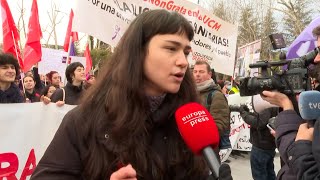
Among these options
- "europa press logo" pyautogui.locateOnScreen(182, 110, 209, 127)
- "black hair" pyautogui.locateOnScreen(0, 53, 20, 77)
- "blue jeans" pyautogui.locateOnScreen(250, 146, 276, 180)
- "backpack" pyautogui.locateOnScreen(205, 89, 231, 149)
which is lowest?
"blue jeans" pyautogui.locateOnScreen(250, 146, 276, 180)

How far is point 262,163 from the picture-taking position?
5.13 meters

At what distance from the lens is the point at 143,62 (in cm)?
170

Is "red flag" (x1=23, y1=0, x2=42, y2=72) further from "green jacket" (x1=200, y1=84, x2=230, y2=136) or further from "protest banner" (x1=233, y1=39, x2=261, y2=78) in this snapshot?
"protest banner" (x1=233, y1=39, x2=261, y2=78)

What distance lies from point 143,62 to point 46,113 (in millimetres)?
2499

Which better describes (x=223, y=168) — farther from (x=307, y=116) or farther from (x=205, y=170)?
(x=307, y=116)

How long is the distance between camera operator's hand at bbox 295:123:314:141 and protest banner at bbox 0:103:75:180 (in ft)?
8.46

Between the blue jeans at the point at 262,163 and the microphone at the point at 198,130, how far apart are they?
12.2 feet

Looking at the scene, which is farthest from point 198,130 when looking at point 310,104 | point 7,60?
point 7,60

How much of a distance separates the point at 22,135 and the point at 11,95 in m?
0.67

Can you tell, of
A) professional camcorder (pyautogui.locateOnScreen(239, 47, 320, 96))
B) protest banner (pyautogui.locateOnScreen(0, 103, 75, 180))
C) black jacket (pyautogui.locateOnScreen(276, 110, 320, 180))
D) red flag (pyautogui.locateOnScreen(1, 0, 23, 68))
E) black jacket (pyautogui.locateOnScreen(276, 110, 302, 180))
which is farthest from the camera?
red flag (pyautogui.locateOnScreen(1, 0, 23, 68))

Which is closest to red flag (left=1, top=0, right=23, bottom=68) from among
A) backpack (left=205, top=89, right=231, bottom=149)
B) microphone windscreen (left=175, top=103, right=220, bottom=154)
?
backpack (left=205, top=89, right=231, bottom=149)

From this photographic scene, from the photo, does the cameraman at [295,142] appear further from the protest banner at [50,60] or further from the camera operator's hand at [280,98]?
the protest banner at [50,60]

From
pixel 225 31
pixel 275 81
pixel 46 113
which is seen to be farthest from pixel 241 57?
pixel 275 81

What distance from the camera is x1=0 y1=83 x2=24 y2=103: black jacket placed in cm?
408
